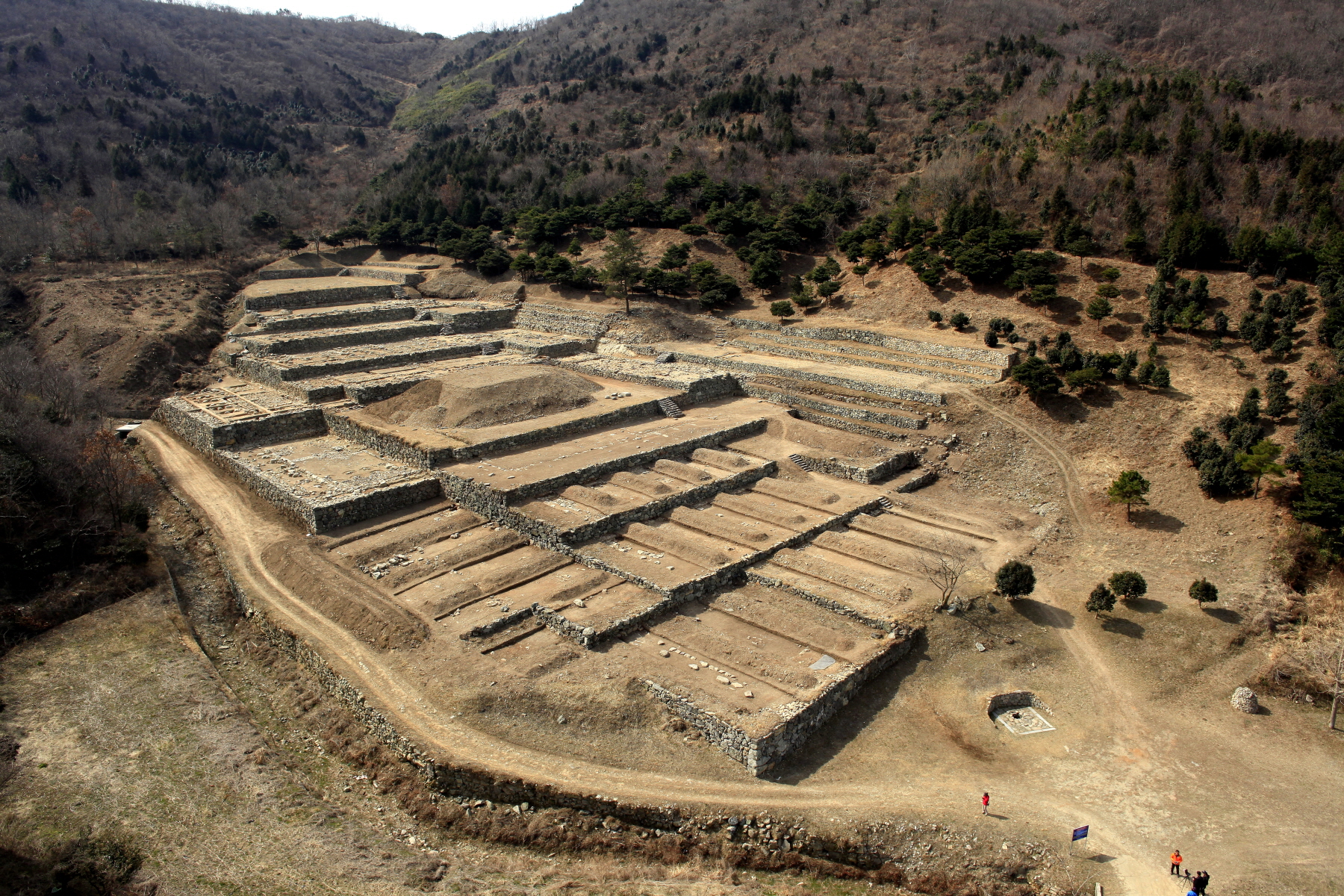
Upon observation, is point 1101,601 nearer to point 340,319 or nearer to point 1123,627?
point 1123,627

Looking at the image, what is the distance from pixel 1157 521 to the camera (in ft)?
65.5

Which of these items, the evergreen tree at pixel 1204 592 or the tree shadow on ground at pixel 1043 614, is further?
the tree shadow on ground at pixel 1043 614

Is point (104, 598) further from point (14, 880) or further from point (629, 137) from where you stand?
point (629, 137)

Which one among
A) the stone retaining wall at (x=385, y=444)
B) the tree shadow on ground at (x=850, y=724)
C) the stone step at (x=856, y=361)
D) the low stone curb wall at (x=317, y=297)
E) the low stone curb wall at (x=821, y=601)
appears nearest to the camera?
the tree shadow on ground at (x=850, y=724)

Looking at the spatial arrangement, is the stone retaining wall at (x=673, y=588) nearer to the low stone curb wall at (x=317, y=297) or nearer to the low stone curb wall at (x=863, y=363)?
the low stone curb wall at (x=863, y=363)

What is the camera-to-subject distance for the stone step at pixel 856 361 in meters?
27.3

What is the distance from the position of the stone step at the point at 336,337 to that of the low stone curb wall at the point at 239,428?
5915 millimetres

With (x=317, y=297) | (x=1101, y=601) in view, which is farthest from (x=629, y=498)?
(x=317, y=297)

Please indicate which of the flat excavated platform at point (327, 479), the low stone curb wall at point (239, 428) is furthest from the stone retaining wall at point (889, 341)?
the low stone curb wall at point (239, 428)

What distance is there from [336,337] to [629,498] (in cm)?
2181

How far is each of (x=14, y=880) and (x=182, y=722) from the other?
12.8ft

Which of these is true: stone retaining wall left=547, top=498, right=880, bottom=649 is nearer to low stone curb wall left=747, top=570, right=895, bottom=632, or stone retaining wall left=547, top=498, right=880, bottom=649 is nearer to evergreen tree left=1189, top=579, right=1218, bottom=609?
low stone curb wall left=747, top=570, right=895, bottom=632

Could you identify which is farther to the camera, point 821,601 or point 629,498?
point 629,498

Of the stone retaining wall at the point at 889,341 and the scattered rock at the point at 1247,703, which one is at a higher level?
the stone retaining wall at the point at 889,341
